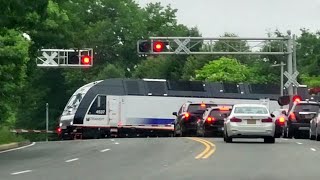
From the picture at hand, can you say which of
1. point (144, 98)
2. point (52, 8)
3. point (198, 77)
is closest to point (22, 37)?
point (52, 8)

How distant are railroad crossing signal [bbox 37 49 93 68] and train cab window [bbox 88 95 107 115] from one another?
3669 mm

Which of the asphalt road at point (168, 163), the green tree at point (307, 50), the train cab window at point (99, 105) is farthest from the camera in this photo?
the green tree at point (307, 50)

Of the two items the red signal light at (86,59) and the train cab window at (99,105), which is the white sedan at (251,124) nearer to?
the red signal light at (86,59)

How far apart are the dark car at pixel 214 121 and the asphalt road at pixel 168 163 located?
10.3 meters

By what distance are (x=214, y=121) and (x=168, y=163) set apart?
60.5 ft

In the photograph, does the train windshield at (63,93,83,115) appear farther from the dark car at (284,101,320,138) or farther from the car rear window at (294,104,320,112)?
the car rear window at (294,104,320,112)

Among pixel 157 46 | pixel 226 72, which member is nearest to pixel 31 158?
pixel 157 46

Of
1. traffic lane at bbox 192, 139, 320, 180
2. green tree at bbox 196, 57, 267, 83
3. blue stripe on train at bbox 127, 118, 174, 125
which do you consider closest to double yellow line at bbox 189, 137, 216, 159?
traffic lane at bbox 192, 139, 320, 180

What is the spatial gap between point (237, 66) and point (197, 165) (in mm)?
73287

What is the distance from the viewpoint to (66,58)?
49.5 m

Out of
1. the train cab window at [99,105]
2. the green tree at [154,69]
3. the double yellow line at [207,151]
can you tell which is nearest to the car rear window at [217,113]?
the double yellow line at [207,151]

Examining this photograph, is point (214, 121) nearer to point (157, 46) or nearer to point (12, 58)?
point (157, 46)

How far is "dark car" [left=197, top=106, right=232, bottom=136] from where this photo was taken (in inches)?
1528

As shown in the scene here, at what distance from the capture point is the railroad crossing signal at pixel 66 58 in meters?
46.0
